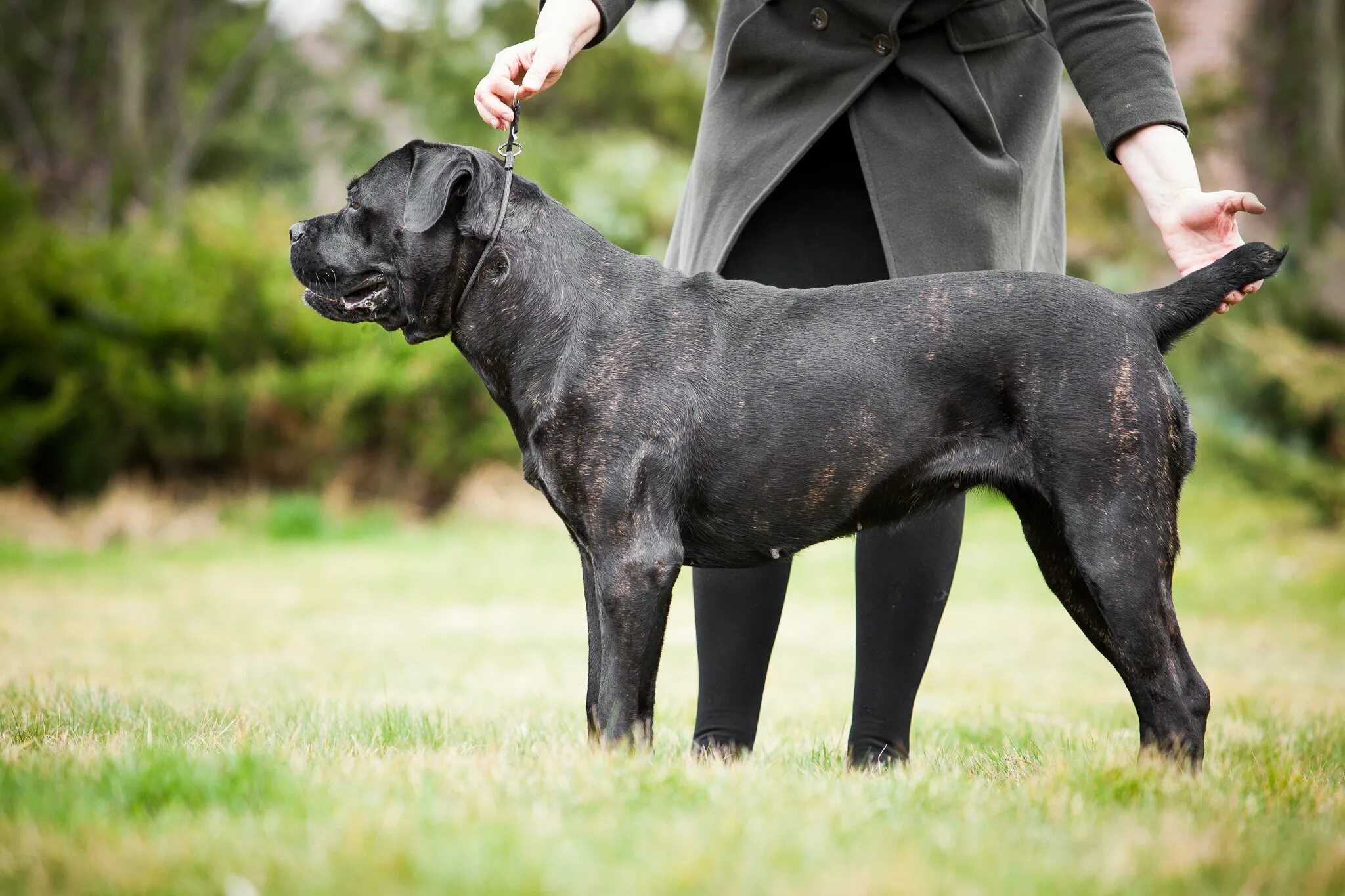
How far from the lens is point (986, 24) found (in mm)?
3566

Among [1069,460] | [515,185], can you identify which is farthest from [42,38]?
[1069,460]

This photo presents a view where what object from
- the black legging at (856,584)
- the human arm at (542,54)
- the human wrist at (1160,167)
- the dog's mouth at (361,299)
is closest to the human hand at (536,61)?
the human arm at (542,54)

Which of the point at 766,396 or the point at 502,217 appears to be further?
the point at 502,217

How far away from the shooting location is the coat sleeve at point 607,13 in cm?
341

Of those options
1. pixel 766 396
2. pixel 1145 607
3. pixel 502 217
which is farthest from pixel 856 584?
pixel 502 217

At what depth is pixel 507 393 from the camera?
3352 mm

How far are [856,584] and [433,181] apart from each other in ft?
5.49

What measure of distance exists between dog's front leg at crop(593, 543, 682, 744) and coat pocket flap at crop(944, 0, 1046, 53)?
5.70ft

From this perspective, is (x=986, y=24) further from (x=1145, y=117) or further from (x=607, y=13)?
(x=607, y=13)

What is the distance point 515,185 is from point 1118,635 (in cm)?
201

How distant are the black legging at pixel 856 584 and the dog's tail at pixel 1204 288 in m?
0.82

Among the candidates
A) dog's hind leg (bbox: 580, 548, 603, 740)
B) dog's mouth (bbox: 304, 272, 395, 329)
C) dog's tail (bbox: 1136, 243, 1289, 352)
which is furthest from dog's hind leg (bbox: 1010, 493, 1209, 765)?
dog's mouth (bbox: 304, 272, 395, 329)

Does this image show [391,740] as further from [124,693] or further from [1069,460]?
[1069,460]

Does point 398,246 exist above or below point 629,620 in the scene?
above
